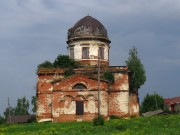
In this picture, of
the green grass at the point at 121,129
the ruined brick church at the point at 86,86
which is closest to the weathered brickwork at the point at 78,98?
the ruined brick church at the point at 86,86

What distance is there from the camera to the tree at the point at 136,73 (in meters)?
47.0

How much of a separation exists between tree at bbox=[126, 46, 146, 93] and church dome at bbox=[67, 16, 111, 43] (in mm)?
4945

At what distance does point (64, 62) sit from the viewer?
4341cm

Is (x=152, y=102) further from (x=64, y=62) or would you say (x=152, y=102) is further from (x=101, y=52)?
(x=64, y=62)

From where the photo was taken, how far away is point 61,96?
132 ft

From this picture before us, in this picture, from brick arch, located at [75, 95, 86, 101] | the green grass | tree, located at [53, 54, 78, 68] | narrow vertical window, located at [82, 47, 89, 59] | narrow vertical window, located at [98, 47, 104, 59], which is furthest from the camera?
narrow vertical window, located at [98, 47, 104, 59]

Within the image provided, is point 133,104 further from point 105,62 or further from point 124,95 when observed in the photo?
point 105,62

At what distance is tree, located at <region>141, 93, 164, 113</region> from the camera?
66.2m

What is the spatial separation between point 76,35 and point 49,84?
6.68 m

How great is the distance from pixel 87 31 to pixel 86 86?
299 inches

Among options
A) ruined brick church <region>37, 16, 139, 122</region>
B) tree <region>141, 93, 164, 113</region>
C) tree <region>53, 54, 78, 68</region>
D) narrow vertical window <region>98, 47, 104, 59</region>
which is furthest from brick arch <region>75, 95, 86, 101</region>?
tree <region>141, 93, 164, 113</region>

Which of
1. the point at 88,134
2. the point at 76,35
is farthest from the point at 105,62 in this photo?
the point at 88,134

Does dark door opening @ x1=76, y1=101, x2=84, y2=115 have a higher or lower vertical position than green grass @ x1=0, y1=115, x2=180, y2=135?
higher

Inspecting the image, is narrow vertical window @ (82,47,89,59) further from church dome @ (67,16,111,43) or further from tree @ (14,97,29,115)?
tree @ (14,97,29,115)
